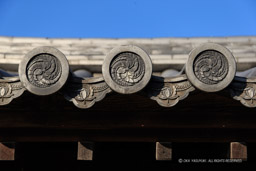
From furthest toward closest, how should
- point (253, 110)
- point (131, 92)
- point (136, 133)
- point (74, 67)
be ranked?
point (74, 67)
point (136, 133)
point (253, 110)
point (131, 92)

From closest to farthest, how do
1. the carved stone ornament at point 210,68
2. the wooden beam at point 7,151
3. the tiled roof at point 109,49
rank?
the carved stone ornament at point 210,68, the wooden beam at point 7,151, the tiled roof at point 109,49

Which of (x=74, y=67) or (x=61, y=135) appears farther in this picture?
(x=74, y=67)

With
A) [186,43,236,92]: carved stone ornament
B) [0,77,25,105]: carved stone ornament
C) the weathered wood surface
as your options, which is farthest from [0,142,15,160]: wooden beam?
[186,43,236,92]: carved stone ornament

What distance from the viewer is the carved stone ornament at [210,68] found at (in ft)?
8.71

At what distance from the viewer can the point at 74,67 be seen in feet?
15.5

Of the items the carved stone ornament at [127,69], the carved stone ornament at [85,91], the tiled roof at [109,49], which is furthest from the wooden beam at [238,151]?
the tiled roof at [109,49]

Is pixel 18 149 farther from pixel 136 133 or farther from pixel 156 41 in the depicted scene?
pixel 156 41

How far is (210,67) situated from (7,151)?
185 centimetres

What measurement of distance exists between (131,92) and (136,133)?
87 cm

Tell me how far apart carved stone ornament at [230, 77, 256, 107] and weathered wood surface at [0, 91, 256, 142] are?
0.95 feet

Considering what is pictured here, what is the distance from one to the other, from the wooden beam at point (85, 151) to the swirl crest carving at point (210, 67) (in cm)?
120

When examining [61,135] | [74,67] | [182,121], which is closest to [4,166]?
[61,135]

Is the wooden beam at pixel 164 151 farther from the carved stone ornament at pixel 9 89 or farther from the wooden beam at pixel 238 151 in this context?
the carved stone ornament at pixel 9 89

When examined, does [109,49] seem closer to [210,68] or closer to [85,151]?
[85,151]
